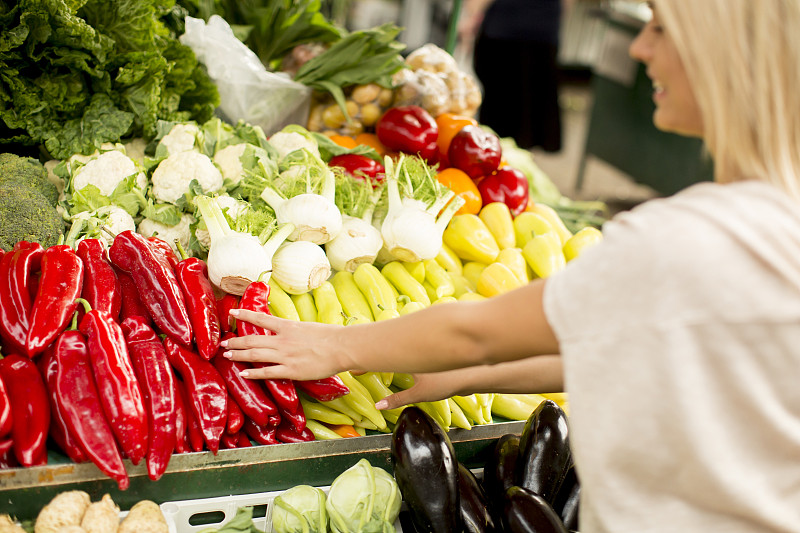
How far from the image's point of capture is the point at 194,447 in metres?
1.66

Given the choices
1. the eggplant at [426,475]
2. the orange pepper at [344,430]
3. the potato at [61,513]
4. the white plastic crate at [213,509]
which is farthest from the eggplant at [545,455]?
the potato at [61,513]

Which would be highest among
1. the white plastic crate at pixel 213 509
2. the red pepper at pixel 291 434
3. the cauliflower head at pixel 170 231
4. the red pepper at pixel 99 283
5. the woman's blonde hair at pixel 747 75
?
the woman's blonde hair at pixel 747 75

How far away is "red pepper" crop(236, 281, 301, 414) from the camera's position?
171 cm

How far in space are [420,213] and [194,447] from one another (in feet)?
3.83

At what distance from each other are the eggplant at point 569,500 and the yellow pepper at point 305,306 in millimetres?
902

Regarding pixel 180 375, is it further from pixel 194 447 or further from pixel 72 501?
pixel 72 501

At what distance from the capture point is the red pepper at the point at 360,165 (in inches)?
108

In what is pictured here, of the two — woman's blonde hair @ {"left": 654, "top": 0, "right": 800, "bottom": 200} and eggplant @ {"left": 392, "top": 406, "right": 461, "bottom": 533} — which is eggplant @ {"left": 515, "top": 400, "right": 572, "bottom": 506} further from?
woman's blonde hair @ {"left": 654, "top": 0, "right": 800, "bottom": 200}

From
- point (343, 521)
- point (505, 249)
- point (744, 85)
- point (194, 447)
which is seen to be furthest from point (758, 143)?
point (505, 249)

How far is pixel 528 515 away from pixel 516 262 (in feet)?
4.16

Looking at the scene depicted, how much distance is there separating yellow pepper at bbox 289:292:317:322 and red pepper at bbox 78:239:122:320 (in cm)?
56

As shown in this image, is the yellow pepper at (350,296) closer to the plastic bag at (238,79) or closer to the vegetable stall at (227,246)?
the vegetable stall at (227,246)

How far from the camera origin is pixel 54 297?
1652mm

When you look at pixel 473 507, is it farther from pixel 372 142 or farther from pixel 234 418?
pixel 372 142
